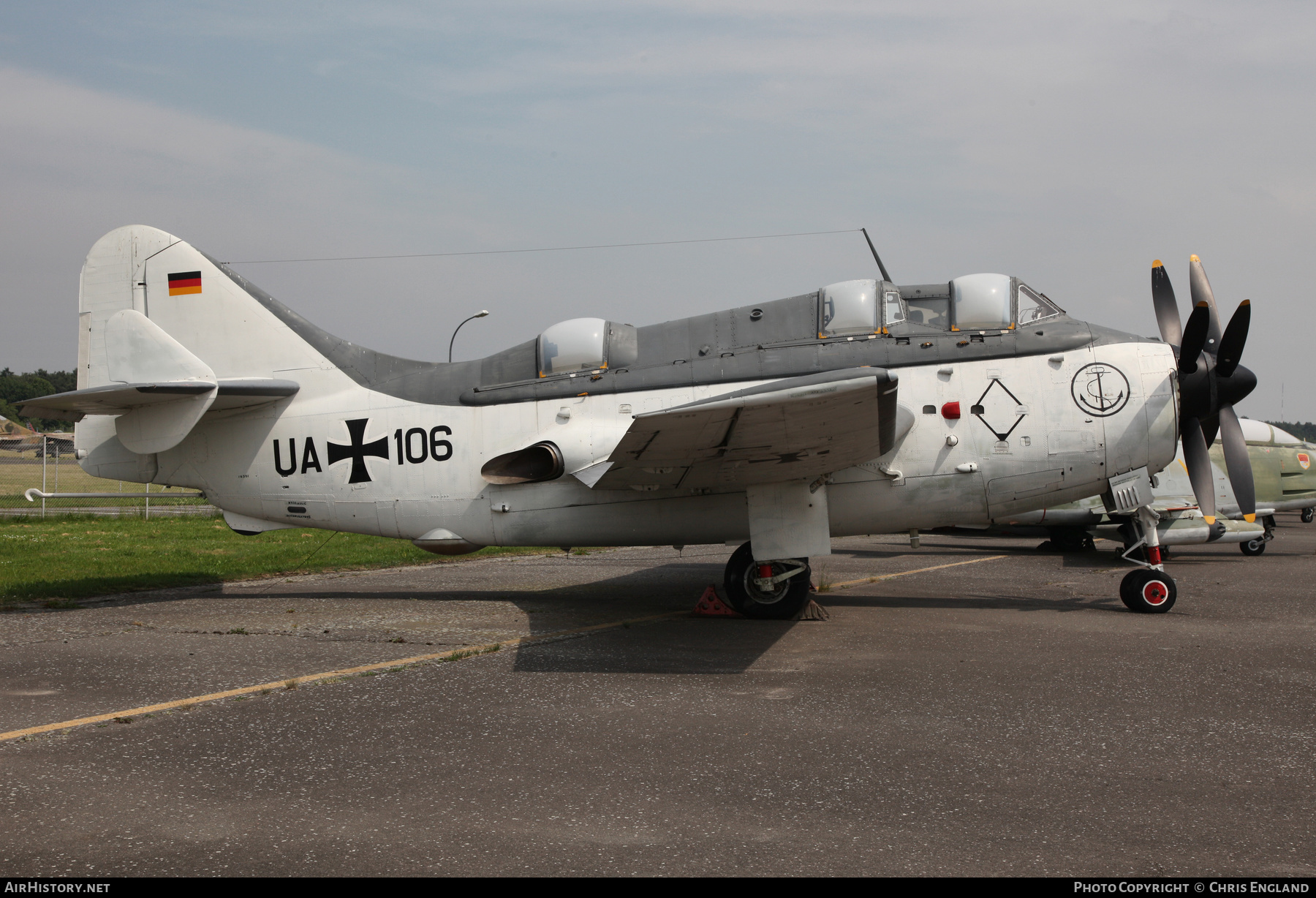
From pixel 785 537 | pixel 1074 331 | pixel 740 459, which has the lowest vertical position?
pixel 785 537

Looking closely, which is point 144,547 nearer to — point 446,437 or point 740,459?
point 446,437

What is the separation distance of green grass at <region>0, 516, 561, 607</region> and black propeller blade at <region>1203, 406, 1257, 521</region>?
478 inches

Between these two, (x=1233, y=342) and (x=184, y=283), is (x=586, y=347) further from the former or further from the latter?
(x=1233, y=342)

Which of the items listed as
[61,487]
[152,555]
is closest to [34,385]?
[61,487]

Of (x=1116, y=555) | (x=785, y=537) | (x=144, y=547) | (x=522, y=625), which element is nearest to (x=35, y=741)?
(x=522, y=625)

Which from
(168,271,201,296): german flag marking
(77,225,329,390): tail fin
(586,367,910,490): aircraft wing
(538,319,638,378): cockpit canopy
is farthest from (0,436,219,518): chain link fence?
(586,367,910,490): aircraft wing

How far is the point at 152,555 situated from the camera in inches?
607

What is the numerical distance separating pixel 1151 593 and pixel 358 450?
29.4 feet

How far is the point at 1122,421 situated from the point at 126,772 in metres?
8.91

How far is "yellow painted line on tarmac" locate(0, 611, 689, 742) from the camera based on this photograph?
18.4ft

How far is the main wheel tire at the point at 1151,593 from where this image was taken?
9.96 metres

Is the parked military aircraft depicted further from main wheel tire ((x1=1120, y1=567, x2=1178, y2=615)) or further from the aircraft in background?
the aircraft in background

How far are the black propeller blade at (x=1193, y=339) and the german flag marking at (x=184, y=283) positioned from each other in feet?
36.4

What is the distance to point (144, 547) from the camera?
54.3 ft
